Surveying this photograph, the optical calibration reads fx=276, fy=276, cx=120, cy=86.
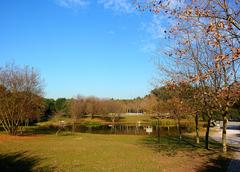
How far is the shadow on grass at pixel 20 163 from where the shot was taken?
35.1 ft

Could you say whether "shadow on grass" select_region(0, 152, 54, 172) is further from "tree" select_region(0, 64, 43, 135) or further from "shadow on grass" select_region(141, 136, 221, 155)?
"tree" select_region(0, 64, 43, 135)

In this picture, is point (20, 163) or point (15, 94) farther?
point (15, 94)

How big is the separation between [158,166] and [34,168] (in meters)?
5.12

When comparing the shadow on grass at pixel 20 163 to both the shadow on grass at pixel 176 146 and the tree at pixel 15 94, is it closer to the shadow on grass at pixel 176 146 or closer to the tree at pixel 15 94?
the shadow on grass at pixel 176 146

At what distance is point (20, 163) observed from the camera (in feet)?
40.1

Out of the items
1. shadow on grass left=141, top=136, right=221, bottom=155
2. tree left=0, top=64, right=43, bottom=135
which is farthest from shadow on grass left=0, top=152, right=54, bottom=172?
tree left=0, top=64, right=43, bottom=135

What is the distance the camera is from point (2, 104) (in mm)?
32125

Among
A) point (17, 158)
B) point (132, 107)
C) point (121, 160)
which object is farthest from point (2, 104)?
point (132, 107)

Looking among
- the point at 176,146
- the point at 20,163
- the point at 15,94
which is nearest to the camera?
the point at 20,163

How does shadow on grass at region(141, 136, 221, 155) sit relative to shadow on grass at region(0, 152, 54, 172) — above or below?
below

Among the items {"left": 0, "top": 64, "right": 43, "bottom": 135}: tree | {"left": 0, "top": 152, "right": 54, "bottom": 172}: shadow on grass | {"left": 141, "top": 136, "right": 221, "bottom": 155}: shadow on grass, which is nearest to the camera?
{"left": 0, "top": 152, "right": 54, "bottom": 172}: shadow on grass

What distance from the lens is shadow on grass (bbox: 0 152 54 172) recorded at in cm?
1071

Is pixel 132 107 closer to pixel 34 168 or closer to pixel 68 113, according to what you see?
pixel 68 113

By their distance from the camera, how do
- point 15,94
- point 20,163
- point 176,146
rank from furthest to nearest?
point 15,94 → point 176,146 → point 20,163
